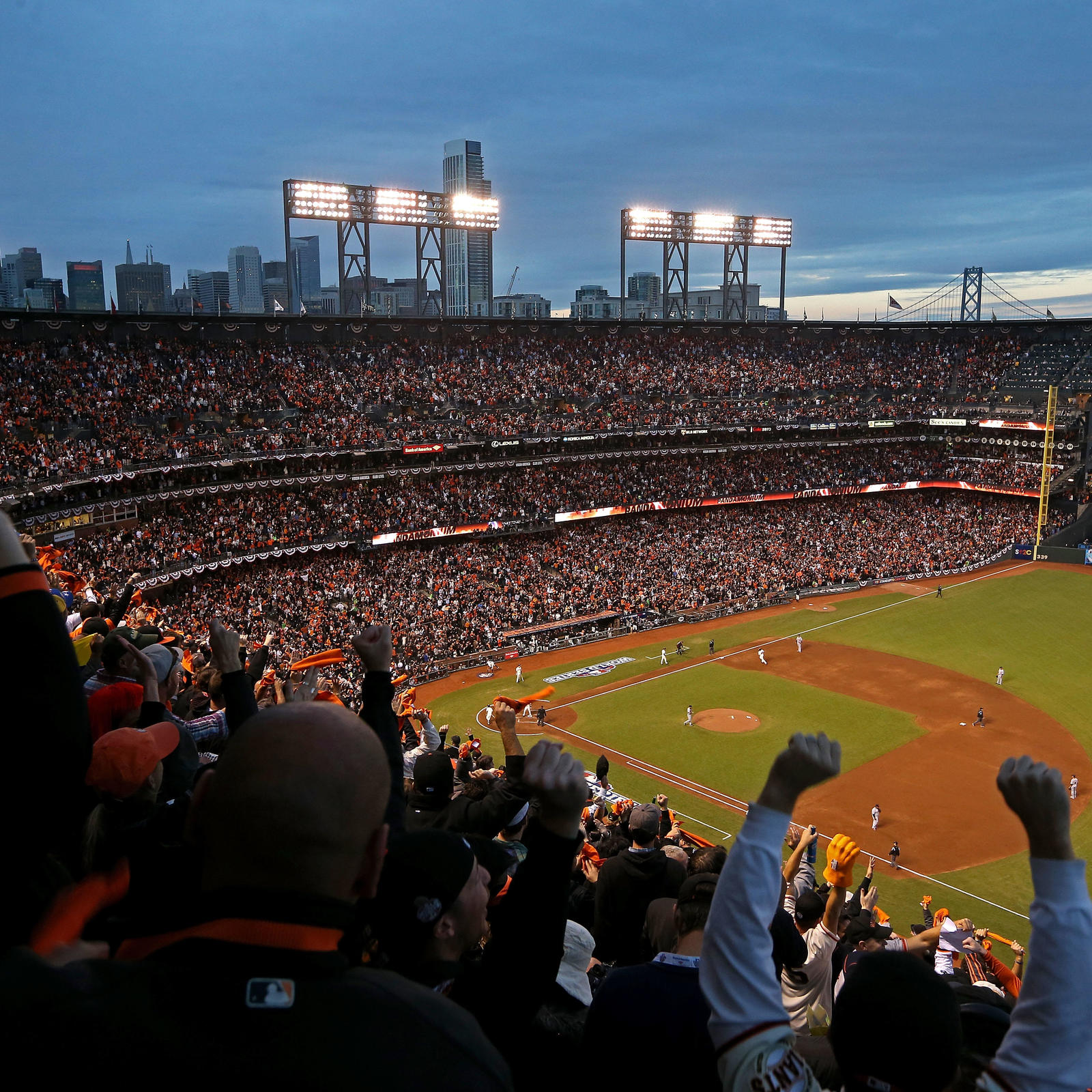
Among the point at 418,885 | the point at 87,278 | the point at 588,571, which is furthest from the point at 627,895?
the point at 87,278

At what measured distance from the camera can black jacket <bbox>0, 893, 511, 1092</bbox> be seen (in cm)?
184

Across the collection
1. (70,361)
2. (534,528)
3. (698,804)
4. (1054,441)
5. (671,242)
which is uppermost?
(671,242)

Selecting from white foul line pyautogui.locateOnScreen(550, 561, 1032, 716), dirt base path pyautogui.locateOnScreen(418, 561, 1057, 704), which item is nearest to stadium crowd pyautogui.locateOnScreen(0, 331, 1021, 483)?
dirt base path pyautogui.locateOnScreen(418, 561, 1057, 704)

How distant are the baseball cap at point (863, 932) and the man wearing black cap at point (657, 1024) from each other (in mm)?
8305

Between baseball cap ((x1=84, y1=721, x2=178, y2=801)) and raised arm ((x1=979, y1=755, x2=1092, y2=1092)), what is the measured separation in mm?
3828

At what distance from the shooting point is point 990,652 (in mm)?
44531

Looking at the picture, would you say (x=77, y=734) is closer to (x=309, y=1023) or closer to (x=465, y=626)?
(x=309, y=1023)

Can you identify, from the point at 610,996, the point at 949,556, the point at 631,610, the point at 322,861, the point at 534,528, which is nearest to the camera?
the point at 322,861

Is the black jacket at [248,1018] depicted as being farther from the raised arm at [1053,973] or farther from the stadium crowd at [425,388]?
the stadium crowd at [425,388]

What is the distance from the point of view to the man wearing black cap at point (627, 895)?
279 inches

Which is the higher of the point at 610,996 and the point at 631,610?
the point at 610,996

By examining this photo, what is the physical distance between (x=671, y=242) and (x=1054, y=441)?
32.5 meters

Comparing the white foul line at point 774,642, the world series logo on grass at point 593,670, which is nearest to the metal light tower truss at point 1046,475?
the white foul line at point 774,642

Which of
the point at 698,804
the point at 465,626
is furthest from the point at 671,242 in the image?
the point at 698,804
